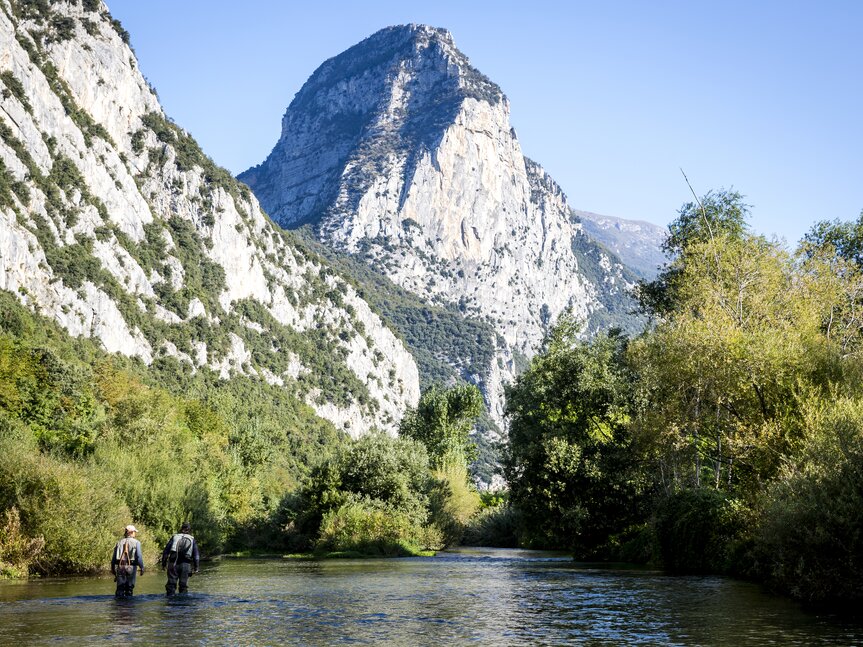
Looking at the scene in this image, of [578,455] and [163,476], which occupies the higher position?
[578,455]

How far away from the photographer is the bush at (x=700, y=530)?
41688mm

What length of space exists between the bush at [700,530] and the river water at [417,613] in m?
3.32

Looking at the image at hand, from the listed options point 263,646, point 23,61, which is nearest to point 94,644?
point 263,646

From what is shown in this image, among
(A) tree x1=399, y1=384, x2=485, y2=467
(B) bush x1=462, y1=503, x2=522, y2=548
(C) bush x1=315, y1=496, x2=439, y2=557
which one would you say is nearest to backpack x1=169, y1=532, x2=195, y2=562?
(C) bush x1=315, y1=496, x2=439, y2=557

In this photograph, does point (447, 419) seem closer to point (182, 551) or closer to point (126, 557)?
point (182, 551)

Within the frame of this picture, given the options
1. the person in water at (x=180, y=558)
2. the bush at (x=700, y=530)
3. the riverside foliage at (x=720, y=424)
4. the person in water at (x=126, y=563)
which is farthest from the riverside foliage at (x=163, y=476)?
the bush at (x=700, y=530)

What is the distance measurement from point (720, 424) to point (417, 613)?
23.8 m

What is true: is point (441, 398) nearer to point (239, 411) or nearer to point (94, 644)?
point (239, 411)

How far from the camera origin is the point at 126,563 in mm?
29516

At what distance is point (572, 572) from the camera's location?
157 feet

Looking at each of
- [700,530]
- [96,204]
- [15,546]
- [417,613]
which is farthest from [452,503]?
[96,204]

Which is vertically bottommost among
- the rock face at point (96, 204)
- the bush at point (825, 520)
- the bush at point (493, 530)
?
the bush at point (493, 530)

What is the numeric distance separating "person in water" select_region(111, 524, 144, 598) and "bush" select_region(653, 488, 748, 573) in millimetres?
26232

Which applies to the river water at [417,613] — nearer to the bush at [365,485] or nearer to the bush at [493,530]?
the bush at [365,485]
